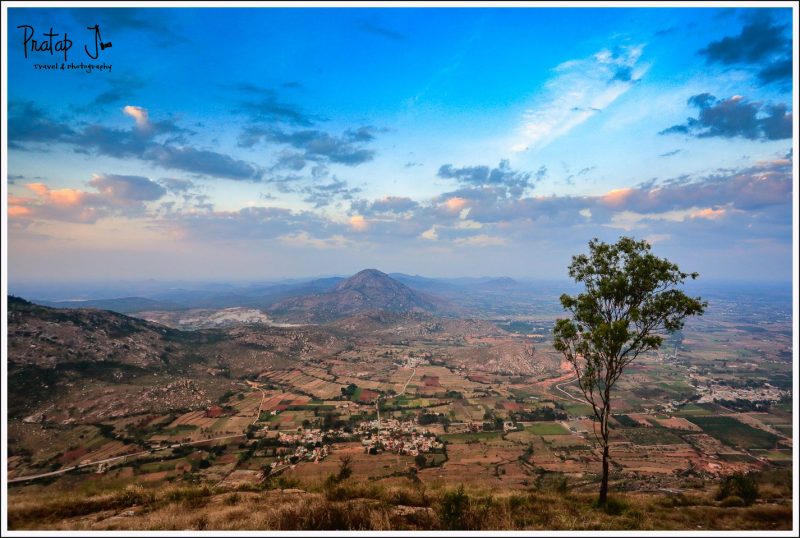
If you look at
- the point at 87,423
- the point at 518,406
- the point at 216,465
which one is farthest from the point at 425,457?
the point at 87,423

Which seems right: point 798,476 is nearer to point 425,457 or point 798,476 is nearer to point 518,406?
point 425,457

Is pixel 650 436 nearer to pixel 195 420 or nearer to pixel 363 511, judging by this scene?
pixel 363 511

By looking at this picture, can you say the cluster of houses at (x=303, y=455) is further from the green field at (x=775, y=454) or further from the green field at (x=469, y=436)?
the green field at (x=775, y=454)

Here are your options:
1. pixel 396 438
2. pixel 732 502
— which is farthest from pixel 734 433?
pixel 732 502

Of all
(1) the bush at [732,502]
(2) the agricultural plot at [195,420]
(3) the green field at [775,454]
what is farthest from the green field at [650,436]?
(2) the agricultural plot at [195,420]

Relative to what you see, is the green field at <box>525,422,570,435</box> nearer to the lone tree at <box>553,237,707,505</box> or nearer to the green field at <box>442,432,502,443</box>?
the green field at <box>442,432,502,443</box>

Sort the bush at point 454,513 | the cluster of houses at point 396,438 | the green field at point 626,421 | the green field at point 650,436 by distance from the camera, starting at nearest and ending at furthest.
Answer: the bush at point 454,513, the cluster of houses at point 396,438, the green field at point 650,436, the green field at point 626,421
